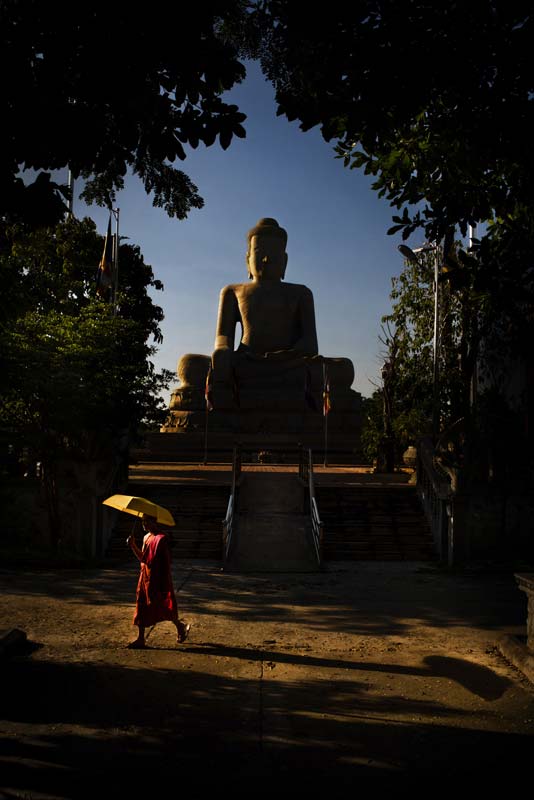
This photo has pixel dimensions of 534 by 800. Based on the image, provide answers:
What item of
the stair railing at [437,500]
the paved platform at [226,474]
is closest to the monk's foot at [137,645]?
the stair railing at [437,500]

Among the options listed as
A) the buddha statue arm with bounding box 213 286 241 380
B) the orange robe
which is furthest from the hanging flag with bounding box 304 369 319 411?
the orange robe

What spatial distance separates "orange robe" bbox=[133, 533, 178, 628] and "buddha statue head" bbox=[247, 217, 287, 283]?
22099 mm

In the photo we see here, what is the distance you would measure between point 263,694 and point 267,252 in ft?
79.4

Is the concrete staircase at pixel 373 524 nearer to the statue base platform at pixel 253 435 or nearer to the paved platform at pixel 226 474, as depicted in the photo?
the paved platform at pixel 226 474

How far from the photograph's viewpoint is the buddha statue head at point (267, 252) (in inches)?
1150

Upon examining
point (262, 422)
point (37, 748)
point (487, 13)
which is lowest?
point (37, 748)

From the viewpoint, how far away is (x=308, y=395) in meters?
24.7

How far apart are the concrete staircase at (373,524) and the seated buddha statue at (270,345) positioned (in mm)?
9189

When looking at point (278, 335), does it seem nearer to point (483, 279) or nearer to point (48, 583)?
point (48, 583)

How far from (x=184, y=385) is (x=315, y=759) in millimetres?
22579

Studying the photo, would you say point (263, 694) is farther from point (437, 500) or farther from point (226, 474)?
point (226, 474)

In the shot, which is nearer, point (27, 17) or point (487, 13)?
point (27, 17)

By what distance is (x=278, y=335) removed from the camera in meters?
28.8

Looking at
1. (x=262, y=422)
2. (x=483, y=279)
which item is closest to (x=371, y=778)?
(x=483, y=279)
